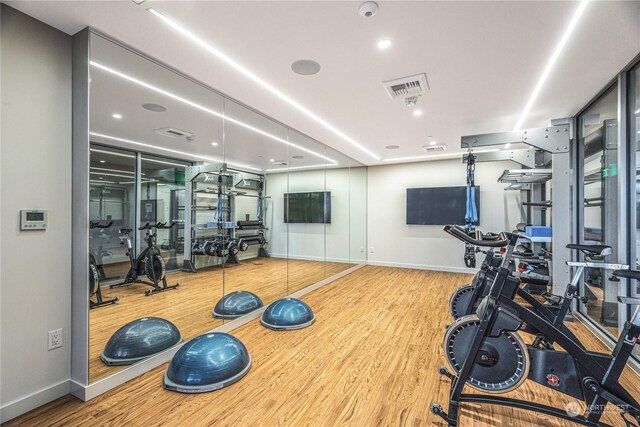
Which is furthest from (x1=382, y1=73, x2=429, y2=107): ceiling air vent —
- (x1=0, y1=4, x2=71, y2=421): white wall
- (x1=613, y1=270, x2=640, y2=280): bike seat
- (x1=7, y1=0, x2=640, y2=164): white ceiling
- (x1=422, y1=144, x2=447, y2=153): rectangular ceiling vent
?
(x1=0, y1=4, x2=71, y2=421): white wall

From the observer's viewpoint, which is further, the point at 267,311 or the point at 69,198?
the point at 267,311

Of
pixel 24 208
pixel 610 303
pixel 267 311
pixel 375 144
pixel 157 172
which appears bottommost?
pixel 267 311

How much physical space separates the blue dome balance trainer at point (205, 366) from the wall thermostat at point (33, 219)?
1.34m

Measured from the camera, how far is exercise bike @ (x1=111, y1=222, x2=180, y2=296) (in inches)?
105

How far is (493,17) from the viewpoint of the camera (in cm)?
195

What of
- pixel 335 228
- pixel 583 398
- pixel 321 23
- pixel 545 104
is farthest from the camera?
pixel 335 228

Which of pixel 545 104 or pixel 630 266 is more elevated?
pixel 545 104

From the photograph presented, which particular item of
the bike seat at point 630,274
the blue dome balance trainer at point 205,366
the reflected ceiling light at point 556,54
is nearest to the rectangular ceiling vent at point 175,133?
the blue dome balance trainer at point 205,366

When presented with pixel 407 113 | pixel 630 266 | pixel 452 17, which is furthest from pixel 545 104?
pixel 452 17

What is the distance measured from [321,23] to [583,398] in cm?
289

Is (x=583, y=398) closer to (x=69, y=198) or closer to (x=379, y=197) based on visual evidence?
(x=69, y=198)

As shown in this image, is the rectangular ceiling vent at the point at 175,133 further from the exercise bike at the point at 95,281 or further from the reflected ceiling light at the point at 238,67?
the exercise bike at the point at 95,281

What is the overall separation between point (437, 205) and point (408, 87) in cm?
415

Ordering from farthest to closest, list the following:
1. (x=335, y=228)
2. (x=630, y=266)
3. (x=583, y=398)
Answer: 1. (x=335, y=228)
2. (x=630, y=266)
3. (x=583, y=398)
